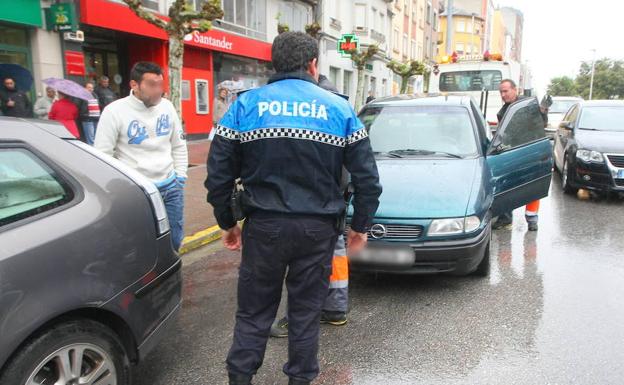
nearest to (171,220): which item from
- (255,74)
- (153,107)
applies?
(153,107)

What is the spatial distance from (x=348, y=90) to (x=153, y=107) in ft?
89.3

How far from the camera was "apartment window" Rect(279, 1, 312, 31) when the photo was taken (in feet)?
72.9

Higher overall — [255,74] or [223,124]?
[255,74]

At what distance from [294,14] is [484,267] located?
67.6 ft

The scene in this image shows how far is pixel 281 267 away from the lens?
2496mm

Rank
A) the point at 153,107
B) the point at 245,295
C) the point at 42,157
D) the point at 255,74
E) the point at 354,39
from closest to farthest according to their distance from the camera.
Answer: the point at 42,157, the point at 245,295, the point at 153,107, the point at 354,39, the point at 255,74

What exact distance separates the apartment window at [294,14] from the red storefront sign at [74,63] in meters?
11.5

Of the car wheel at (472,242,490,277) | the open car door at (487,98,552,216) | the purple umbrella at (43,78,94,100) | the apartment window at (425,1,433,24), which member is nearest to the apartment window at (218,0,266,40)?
the purple umbrella at (43,78,94,100)

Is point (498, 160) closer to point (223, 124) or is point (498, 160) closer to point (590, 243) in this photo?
point (590, 243)

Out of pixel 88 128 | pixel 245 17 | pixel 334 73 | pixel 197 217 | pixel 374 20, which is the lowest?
pixel 197 217

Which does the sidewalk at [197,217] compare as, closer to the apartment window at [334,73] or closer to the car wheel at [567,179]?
the car wheel at [567,179]

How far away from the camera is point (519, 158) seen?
18.1 feet

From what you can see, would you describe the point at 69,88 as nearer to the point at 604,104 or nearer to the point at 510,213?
the point at 510,213

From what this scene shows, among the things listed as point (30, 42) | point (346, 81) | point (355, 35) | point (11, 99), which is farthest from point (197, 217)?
point (346, 81)
